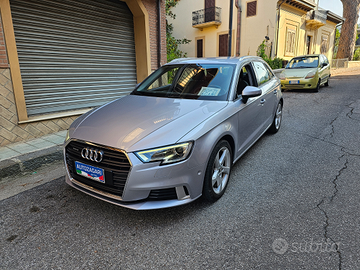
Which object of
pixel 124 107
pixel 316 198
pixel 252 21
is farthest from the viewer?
pixel 252 21

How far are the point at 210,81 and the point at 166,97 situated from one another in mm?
639

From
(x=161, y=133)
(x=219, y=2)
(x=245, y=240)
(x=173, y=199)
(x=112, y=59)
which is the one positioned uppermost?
(x=219, y=2)

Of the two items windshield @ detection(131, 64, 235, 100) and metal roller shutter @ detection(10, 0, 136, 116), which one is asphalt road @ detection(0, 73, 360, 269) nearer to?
windshield @ detection(131, 64, 235, 100)

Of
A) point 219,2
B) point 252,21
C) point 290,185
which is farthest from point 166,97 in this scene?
point 219,2

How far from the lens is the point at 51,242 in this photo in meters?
2.31

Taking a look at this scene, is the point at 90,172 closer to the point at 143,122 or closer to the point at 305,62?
the point at 143,122

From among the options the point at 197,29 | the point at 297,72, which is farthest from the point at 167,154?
the point at 197,29

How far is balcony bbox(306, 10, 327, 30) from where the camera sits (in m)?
21.6

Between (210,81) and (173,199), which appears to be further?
(210,81)

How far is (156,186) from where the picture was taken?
229 cm

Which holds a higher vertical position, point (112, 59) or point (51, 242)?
point (112, 59)

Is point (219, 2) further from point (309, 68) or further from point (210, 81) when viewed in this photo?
point (210, 81)

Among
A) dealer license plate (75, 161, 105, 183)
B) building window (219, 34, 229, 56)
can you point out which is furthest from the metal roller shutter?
building window (219, 34, 229, 56)

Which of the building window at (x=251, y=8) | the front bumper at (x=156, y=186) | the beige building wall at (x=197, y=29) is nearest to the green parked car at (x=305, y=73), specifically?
the front bumper at (x=156, y=186)
